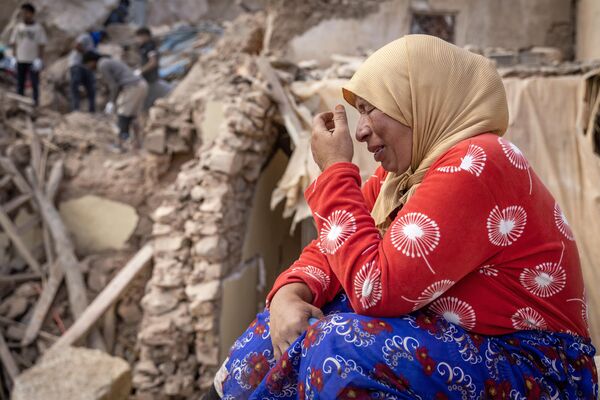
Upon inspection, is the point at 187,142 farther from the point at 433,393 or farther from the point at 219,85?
the point at 433,393

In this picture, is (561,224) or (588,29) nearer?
(561,224)

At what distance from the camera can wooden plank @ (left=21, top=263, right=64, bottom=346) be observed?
584cm

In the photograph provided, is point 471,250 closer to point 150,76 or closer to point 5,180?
point 5,180

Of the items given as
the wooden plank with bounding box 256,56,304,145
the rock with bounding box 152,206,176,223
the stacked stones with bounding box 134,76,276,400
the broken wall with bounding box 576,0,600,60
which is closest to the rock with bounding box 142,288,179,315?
the stacked stones with bounding box 134,76,276,400

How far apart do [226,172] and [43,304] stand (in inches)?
117

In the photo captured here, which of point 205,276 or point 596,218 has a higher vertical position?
point 596,218

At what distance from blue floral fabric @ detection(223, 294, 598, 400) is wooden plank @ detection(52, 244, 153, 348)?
421cm

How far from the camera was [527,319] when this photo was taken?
4.58 feet

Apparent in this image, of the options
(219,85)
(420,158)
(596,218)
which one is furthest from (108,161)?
(420,158)

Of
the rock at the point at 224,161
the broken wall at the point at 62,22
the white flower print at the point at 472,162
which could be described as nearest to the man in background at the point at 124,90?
the rock at the point at 224,161

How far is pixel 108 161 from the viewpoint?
6.82 meters

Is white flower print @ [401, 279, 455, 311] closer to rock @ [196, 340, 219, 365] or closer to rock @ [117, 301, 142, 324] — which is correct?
Answer: rock @ [196, 340, 219, 365]

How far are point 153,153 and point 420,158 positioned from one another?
4694 millimetres

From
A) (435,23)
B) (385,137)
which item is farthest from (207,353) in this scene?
(435,23)
